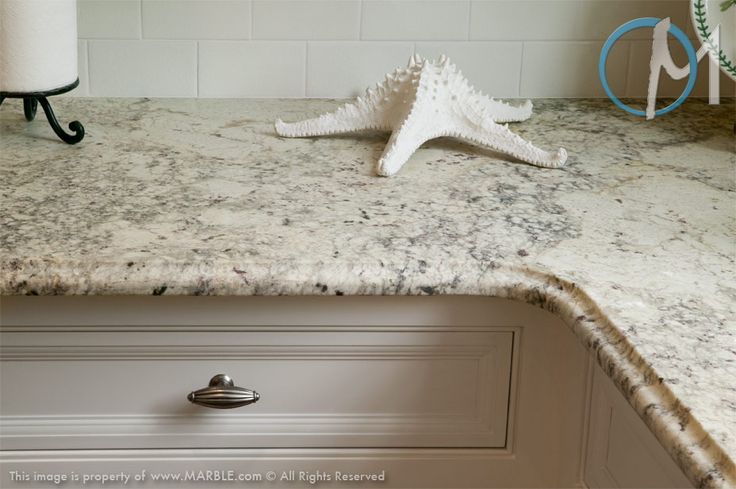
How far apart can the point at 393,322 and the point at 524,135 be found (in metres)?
0.58

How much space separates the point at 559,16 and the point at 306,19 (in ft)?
1.47

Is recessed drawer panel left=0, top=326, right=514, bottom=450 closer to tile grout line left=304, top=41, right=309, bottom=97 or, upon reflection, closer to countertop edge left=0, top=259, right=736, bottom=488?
countertop edge left=0, top=259, right=736, bottom=488

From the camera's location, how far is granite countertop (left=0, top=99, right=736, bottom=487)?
97 centimetres

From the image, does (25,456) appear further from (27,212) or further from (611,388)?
(611,388)

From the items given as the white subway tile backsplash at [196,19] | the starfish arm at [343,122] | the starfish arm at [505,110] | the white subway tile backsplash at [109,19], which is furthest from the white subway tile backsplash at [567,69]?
the white subway tile backsplash at [109,19]

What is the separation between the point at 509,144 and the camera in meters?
1.46

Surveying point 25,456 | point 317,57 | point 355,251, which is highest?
point 317,57

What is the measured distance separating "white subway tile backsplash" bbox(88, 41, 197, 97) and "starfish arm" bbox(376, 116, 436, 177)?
0.48 meters

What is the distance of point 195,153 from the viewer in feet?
4.86

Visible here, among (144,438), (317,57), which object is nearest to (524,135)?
(317,57)

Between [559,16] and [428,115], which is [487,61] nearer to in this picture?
[559,16]

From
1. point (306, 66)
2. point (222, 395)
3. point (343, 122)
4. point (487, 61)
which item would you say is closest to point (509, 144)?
point (343, 122)

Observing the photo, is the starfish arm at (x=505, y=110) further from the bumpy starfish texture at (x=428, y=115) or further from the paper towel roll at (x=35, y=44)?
the paper towel roll at (x=35, y=44)

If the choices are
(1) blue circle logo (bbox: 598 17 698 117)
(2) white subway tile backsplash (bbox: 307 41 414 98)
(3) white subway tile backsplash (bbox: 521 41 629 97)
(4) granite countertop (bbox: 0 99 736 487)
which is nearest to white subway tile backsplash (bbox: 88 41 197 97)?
(4) granite countertop (bbox: 0 99 736 487)
